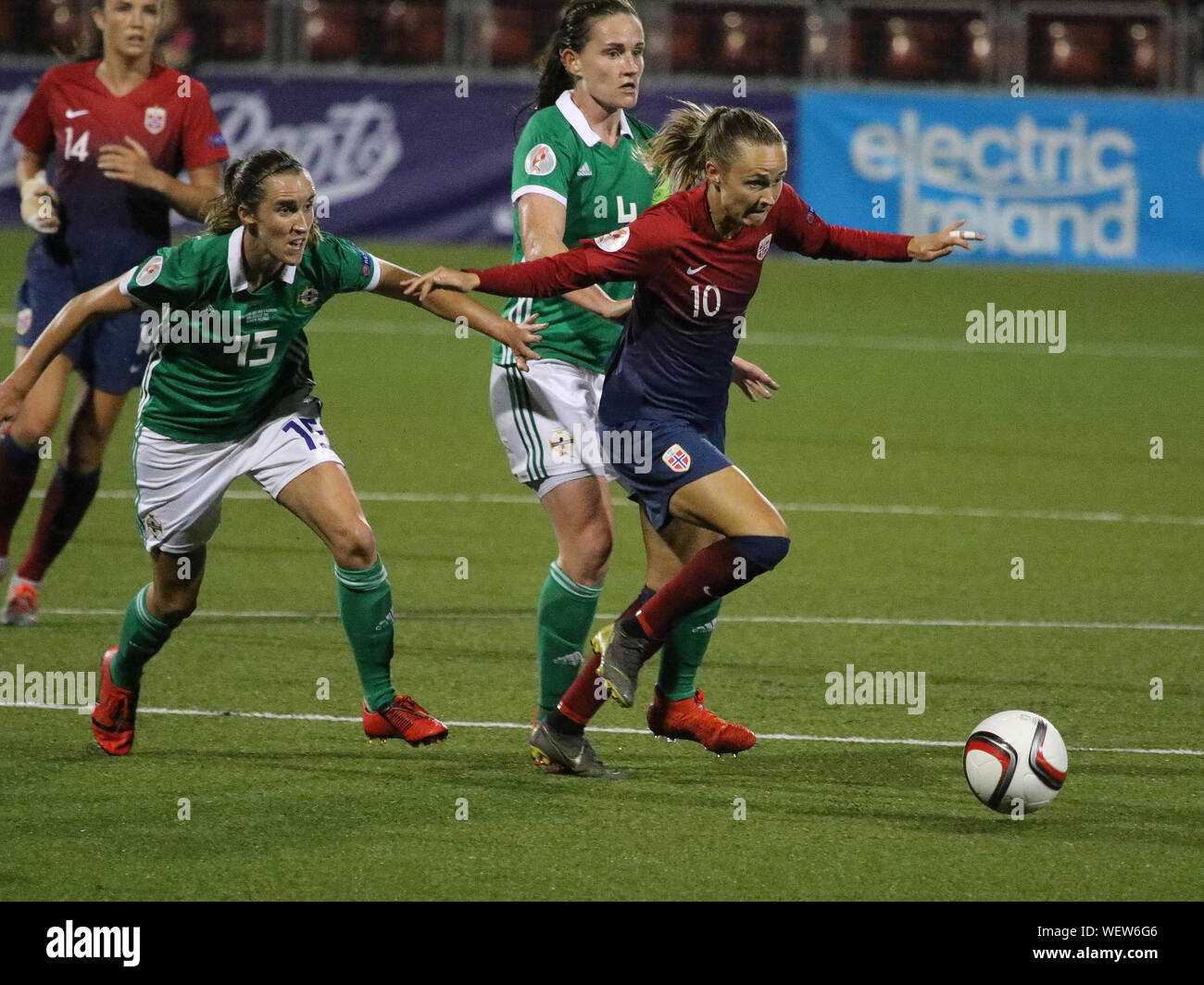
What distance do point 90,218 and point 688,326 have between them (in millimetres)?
3213

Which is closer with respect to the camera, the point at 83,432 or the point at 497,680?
the point at 497,680

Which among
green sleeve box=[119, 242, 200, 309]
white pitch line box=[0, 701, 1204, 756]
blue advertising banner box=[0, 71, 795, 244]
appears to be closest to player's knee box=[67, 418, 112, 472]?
white pitch line box=[0, 701, 1204, 756]

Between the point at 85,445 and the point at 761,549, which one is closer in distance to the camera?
the point at 761,549

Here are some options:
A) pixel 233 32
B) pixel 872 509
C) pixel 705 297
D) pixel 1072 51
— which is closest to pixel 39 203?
pixel 705 297

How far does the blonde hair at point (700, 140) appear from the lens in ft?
17.8

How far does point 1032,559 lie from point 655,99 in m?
12.6

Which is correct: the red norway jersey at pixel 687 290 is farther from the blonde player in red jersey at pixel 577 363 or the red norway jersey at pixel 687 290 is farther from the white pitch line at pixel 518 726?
the white pitch line at pixel 518 726

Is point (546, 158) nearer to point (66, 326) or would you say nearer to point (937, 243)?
point (937, 243)

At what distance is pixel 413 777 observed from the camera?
18.5 feet

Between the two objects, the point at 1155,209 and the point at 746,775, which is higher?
the point at 1155,209

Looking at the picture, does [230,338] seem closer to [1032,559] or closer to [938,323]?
[1032,559]

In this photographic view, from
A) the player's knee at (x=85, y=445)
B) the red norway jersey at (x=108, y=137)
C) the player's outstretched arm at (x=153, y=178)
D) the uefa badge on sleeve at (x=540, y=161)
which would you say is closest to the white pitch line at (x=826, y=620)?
the player's knee at (x=85, y=445)

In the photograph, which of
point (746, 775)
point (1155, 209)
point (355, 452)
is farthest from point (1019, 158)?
point (746, 775)

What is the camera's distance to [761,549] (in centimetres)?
543
